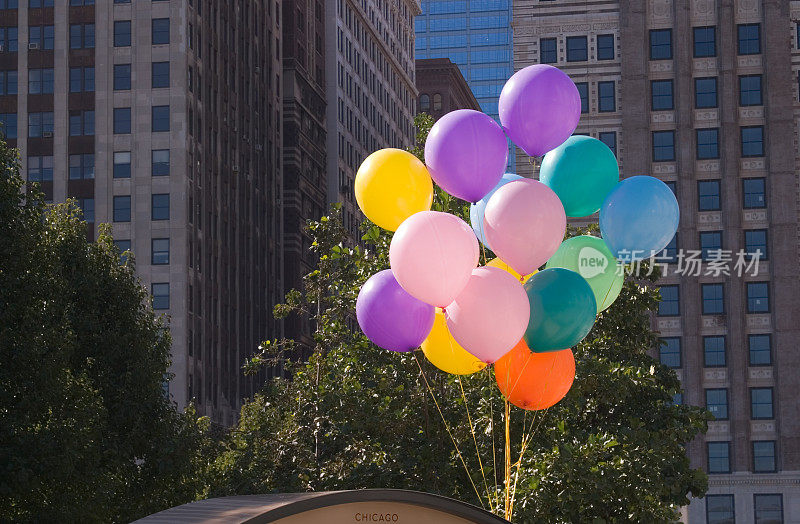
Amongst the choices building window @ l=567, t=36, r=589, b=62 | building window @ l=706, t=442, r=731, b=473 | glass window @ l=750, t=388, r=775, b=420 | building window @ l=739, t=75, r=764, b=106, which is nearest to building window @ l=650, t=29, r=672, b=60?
building window @ l=567, t=36, r=589, b=62

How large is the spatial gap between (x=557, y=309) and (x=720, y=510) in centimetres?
5744

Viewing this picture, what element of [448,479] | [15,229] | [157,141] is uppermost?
[157,141]

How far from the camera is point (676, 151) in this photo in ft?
237

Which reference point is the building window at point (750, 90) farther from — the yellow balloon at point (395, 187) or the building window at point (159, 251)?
the yellow balloon at point (395, 187)

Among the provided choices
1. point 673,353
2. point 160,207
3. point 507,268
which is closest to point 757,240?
point 673,353

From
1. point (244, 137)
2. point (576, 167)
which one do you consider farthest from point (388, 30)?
point (576, 167)

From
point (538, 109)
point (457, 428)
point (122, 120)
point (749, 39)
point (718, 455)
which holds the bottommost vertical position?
point (457, 428)

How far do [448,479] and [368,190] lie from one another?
9.84m

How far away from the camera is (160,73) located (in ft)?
261

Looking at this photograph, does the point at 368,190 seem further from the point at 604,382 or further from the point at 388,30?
the point at 388,30

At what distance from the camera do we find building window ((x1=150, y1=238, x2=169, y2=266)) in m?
77.4

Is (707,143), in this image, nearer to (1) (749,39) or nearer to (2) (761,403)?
(1) (749,39)

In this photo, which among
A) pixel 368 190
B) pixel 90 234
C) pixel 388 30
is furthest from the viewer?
pixel 388 30

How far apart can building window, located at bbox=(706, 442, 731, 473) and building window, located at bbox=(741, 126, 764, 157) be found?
15.8m
